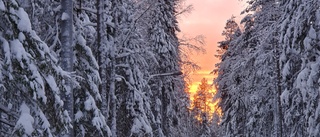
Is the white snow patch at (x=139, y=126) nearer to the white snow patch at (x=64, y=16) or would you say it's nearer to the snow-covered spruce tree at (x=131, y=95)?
the snow-covered spruce tree at (x=131, y=95)

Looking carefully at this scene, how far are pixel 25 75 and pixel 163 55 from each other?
17290mm

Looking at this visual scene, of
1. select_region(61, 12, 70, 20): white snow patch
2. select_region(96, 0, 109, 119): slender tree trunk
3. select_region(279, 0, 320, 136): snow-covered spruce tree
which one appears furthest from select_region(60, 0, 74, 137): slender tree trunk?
select_region(279, 0, 320, 136): snow-covered spruce tree

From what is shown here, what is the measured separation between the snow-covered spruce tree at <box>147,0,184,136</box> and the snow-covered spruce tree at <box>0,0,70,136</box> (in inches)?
601

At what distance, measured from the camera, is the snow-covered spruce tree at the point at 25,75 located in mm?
6410

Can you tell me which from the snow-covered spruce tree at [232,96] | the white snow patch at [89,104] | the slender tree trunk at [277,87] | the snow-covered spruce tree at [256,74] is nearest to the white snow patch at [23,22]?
the white snow patch at [89,104]

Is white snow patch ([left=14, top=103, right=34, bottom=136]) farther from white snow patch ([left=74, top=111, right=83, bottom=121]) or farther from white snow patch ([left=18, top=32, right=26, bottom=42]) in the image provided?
white snow patch ([left=74, top=111, right=83, bottom=121])

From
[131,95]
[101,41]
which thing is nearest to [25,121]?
[101,41]

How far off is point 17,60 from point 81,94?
594 cm

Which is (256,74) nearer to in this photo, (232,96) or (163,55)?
(163,55)

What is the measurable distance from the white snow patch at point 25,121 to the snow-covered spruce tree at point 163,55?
15.8 metres

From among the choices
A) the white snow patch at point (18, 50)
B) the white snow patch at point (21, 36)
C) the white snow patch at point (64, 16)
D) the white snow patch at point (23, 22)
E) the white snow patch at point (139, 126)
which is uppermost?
the white snow patch at point (64, 16)

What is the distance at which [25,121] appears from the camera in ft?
21.0

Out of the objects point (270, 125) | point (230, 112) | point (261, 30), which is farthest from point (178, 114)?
point (261, 30)

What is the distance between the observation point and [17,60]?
6.40m
